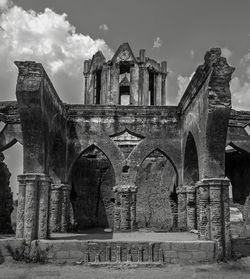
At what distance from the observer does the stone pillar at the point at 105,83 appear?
65.5ft

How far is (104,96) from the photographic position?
791 inches

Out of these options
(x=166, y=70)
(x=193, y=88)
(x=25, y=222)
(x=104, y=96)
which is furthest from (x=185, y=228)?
(x=166, y=70)

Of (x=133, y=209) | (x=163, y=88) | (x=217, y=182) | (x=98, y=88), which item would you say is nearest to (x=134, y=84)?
(x=163, y=88)

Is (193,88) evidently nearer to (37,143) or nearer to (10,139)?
(37,143)

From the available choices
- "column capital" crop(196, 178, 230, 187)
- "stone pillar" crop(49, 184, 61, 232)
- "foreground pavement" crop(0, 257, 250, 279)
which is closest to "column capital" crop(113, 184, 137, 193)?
"stone pillar" crop(49, 184, 61, 232)

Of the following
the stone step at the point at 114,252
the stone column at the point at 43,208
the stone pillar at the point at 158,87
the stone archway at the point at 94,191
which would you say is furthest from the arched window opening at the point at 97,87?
the stone step at the point at 114,252

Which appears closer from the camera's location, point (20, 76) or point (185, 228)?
point (20, 76)

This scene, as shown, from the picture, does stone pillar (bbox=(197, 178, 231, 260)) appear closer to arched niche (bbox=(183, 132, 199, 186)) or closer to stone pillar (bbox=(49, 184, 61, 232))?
arched niche (bbox=(183, 132, 199, 186))

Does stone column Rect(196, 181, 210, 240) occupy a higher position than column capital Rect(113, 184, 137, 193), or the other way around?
column capital Rect(113, 184, 137, 193)

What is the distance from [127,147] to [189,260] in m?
8.28

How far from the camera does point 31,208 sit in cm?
875

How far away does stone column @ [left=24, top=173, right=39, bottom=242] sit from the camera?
28.4 feet

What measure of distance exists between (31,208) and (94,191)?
8.30m

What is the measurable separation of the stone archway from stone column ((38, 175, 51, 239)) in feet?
22.5
